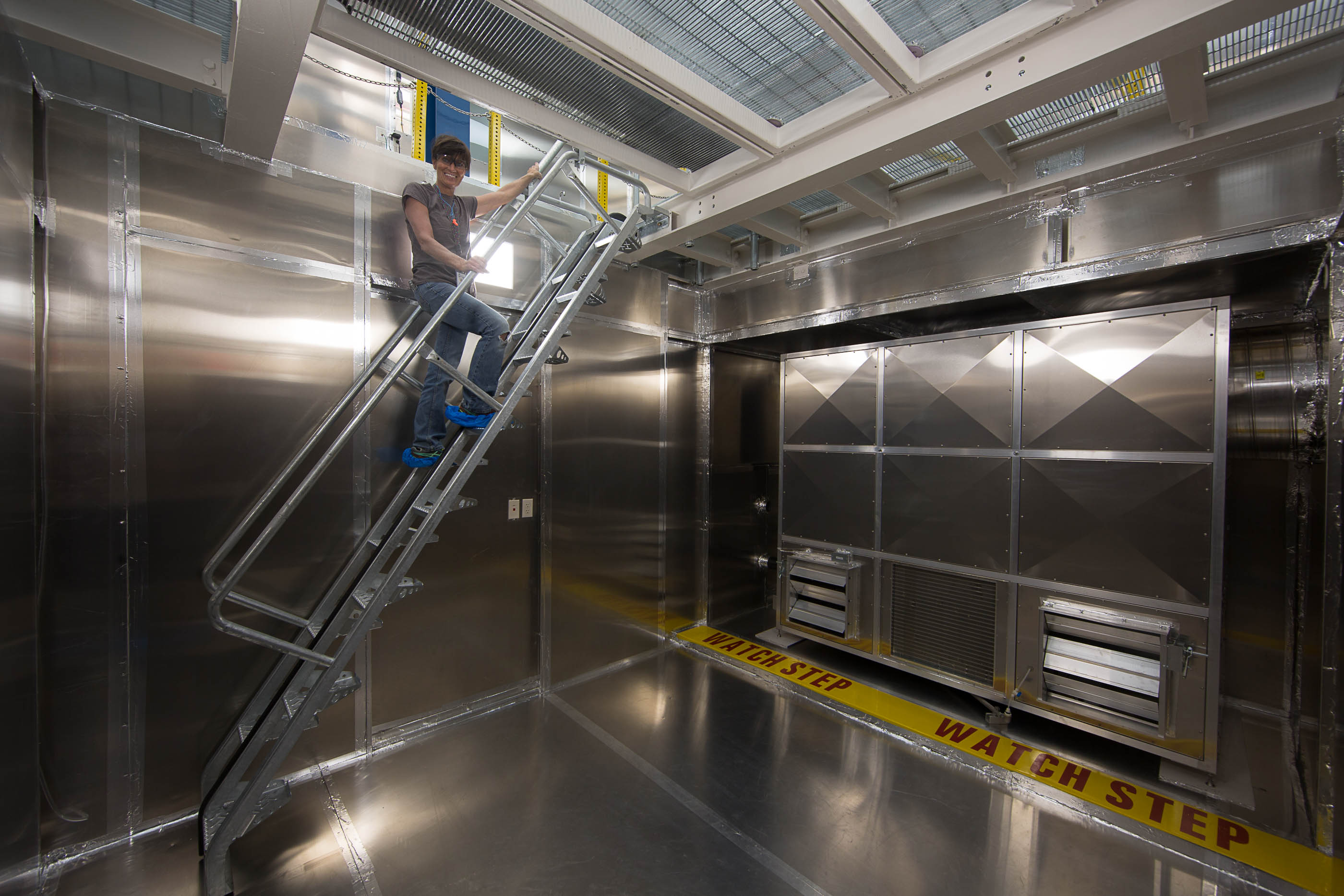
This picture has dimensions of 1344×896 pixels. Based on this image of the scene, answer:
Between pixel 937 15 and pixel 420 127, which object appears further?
pixel 420 127

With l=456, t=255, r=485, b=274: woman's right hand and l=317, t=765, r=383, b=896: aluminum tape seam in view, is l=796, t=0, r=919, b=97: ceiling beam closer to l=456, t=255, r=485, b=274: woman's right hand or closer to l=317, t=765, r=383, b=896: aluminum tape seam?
l=456, t=255, r=485, b=274: woman's right hand

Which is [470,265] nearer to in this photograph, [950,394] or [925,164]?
[925,164]

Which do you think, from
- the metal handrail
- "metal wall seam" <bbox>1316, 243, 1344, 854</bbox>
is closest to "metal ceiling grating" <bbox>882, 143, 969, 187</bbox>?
"metal wall seam" <bbox>1316, 243, 1344, 854</bbox>

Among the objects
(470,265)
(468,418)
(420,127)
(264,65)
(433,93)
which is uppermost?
(433,93)

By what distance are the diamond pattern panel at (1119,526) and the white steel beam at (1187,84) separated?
5.41 ft

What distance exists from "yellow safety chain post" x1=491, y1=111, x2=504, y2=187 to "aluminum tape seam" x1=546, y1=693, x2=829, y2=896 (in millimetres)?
3545

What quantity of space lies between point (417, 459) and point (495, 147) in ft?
6.86

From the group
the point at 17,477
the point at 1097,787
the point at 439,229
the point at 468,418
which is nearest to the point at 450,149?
the point at 439,229

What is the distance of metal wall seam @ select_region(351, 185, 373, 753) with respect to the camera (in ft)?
9.74

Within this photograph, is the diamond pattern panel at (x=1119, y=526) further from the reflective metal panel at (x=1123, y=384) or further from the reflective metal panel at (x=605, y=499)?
the reflective metal panel at (x=605, y=499)

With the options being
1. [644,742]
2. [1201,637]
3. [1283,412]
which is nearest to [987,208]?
[1283,412]

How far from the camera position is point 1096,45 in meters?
1.79

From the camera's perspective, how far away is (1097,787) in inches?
109

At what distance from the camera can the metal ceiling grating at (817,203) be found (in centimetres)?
373
